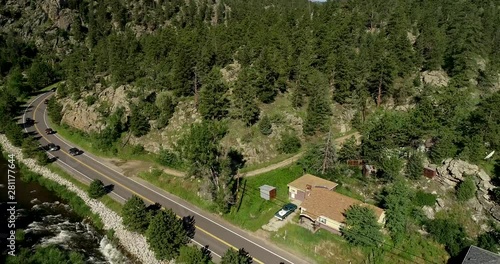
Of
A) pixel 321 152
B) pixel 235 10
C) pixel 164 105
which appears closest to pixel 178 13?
pixel 235 10

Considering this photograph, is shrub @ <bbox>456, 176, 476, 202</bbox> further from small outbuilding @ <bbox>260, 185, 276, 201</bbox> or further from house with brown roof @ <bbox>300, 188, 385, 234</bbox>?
small outbuilding @ <bbox>260, 185, 276, 201</bbox>

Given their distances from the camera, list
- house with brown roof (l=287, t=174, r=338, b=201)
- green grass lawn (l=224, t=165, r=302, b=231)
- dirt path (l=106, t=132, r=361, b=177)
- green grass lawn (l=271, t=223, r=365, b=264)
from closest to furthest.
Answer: green grass lawn (l=271, t=223, r=365, b=264)
green grass lawn (l=224, t=165, r=302, b=231)
house with brown roof (l=287, t=174, r=338, b=201)
dirt path (l=106, t=132, r=361, b=177)

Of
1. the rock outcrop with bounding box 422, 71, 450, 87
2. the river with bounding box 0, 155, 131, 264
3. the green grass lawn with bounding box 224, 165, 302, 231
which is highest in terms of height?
the rock outcrop with bounding box 422, 71, 450, 87

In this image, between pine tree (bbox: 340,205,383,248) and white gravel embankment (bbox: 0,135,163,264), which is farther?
white gravel embankment (bbox: 0,135,163,264)

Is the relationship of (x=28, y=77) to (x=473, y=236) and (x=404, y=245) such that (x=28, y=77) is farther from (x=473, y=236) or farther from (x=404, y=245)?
(x=473, y=236)

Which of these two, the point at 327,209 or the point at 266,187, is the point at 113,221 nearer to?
the point at 266,187

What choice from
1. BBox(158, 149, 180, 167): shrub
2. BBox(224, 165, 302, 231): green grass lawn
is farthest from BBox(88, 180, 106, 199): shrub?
BBox(224, 165, 302, 231): green grass lawn

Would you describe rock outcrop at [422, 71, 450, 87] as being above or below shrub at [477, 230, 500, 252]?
above
